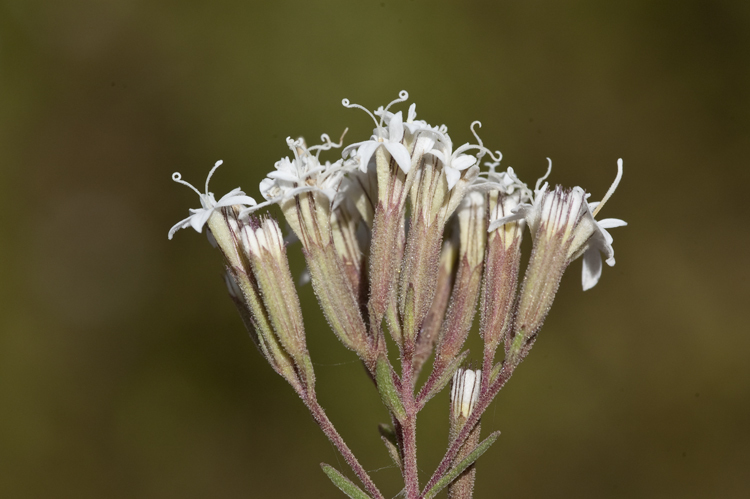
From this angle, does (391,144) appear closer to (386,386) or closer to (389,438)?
(386,386)

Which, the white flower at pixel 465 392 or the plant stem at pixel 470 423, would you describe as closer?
the plant stem at pixel 470 423

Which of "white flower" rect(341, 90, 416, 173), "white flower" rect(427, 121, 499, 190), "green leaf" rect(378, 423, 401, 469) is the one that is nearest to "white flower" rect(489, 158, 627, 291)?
"white flower" rect(427, 121, 499, 190)

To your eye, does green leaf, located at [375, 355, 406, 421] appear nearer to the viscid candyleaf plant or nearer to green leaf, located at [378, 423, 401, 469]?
the viscid candyleaf plant

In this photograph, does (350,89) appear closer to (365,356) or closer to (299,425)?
(299,425)

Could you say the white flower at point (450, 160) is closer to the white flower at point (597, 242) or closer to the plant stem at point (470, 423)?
the white flower at point (597, 242)

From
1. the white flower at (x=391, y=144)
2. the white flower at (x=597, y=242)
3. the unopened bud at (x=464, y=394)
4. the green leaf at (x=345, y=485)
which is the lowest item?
the green leaf at (x=345, y=485)

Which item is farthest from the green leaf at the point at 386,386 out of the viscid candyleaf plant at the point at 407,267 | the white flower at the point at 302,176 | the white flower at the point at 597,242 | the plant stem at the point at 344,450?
the white flower at the point at 597,242

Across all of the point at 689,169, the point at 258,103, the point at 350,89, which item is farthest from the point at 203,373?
the point at 689,169
